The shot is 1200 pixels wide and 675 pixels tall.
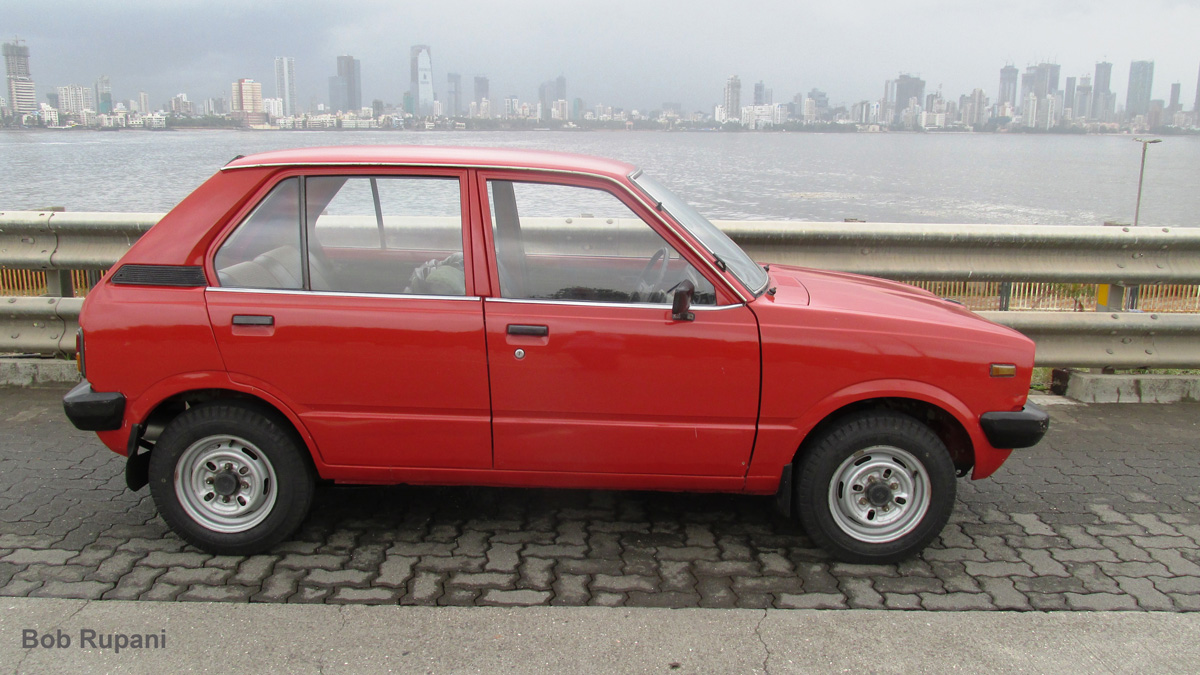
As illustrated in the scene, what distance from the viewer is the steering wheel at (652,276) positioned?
12.8 feet

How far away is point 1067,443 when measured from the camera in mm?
5672

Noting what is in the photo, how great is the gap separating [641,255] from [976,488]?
2355 millimetres

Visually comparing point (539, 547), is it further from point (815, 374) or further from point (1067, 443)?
point (1067, 443)

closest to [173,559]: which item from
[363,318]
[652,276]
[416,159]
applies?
[363,318]

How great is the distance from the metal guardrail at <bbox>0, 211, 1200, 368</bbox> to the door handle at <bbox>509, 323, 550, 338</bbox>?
110 inches

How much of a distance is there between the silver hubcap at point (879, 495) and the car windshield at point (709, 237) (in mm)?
860

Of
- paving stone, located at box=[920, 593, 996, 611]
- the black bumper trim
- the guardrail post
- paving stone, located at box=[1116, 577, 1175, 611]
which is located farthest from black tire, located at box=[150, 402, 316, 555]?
paving stone, located at box=[1116, 577, 1175, 611]

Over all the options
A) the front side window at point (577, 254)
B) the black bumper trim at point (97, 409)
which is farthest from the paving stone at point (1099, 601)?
the black bumper trim at point (97, 409)

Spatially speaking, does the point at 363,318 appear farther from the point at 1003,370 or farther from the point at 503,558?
the point at 1003,370

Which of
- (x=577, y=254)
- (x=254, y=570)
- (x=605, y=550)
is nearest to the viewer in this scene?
(x=254, y=570)

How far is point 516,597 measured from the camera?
144 inches

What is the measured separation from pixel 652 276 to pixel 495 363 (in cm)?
75

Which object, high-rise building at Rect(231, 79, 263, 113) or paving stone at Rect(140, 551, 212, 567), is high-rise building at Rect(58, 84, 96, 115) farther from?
paving stone at Rect(140, 551, 212, 567)

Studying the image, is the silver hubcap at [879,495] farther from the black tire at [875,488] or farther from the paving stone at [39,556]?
the paving stone at [39,556]
